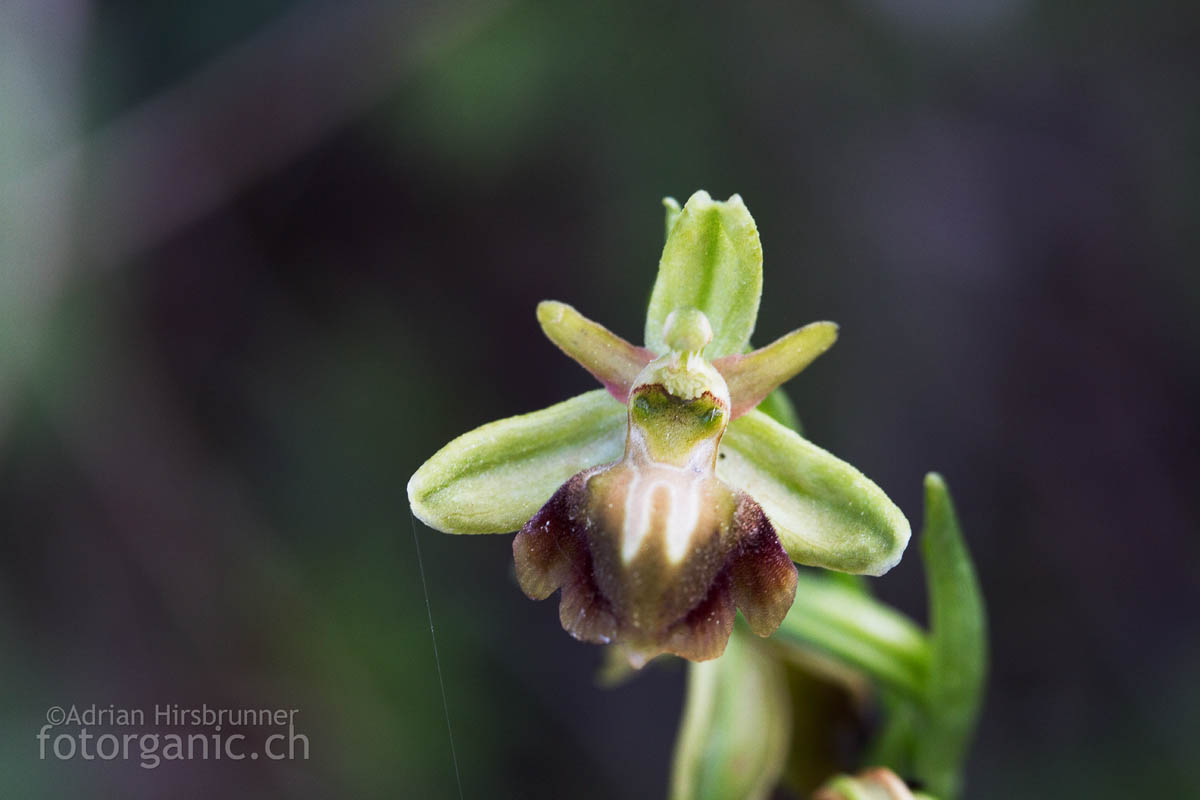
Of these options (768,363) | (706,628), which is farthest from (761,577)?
(768,363)

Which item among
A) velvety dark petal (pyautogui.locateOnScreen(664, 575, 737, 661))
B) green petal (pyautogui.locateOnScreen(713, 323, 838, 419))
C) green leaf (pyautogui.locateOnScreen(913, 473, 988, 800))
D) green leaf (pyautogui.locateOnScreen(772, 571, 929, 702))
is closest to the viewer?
velvety dark petal (pyautogui.locateOnScreen(664, 575, 737, 661))

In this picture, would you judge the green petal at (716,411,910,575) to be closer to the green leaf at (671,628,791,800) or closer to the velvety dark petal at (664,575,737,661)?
the velvety dark petal at (664,575,737,661)

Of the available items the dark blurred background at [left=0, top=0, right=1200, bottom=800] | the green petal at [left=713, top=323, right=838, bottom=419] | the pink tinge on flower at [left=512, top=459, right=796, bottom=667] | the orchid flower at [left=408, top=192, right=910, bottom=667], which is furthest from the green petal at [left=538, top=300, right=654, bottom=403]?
the dark blurred background at [left=0, top=0, right=1200, bottom=800]

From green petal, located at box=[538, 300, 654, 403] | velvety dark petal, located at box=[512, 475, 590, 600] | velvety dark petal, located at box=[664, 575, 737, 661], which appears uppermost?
green petal, located at box=[538, 300, 654, 403]

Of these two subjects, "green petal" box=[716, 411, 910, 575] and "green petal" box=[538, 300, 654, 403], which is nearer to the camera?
"green petal" box=[716, 411, 910, 575]

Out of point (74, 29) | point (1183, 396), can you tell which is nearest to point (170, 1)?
point (74, 29)

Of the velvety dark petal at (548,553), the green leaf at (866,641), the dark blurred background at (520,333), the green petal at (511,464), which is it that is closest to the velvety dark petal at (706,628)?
the velvety dark petal at (548,553)

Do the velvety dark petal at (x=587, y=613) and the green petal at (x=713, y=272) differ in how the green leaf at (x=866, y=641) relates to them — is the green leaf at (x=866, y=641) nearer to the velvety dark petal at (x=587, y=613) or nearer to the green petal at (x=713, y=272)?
the green petal at (x=713, y=272)
